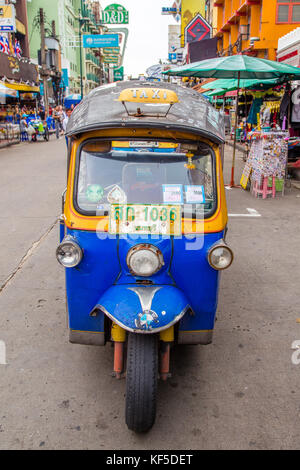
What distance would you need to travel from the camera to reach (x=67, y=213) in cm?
310

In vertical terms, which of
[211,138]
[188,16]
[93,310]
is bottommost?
[93,310]

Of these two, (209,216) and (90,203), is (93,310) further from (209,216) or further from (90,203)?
(209,216)

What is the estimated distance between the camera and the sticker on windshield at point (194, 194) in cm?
312

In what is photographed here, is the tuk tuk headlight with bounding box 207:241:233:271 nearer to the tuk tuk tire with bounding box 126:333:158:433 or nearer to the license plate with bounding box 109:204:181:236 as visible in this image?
the license plate with bounding box 109:204:181:236

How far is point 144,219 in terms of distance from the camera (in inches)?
117

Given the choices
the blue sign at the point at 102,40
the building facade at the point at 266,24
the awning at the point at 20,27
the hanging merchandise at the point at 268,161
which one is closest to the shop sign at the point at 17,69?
the blue sign at the point at 102,40

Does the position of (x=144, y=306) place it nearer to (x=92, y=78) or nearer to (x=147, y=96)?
(x=147, y=96)

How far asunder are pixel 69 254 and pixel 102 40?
33.8 metres

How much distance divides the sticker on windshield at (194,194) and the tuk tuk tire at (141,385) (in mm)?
1121

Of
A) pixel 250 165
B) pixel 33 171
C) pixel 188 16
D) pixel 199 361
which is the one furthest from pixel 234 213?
pixel 188 16

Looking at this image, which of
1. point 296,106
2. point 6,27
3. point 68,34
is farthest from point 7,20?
point 68,34

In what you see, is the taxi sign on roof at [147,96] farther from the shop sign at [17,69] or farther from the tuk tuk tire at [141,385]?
the shop sign at [17,69]

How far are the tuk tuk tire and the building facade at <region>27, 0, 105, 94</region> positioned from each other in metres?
37.1

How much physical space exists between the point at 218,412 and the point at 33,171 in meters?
11.7
